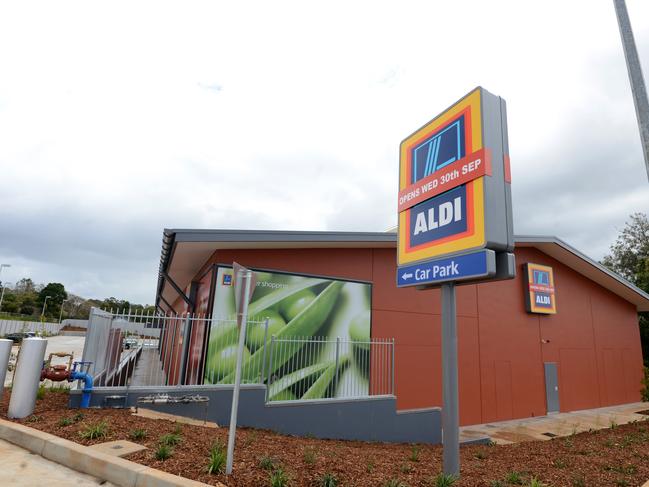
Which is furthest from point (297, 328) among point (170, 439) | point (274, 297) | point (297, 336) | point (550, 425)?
point (550, 425)

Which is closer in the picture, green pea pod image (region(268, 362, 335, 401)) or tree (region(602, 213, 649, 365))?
green pea pod image (region(268, 362, 335, 401))

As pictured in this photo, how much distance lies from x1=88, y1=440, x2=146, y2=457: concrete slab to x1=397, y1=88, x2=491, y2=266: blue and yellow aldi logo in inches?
192

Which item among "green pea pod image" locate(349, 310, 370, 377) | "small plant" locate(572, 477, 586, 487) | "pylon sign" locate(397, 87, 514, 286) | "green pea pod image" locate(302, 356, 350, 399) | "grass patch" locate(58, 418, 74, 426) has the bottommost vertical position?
"small plant" locate(572, 477, 586, 487)

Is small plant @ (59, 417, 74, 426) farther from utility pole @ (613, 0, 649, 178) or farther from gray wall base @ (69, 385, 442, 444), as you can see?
utility pole @ (613, 0, 649, 178)

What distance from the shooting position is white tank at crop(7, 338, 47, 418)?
21.7ft

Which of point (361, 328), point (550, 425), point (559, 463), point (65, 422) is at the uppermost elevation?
point (361, 328)

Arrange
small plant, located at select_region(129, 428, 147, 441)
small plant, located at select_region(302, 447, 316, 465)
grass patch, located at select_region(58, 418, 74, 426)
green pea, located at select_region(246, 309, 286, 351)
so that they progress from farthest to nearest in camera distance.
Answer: green pea, located at select_region(246, 309, 286, 351) → grass patch, located at select_region(58, 418, 74, 426) → small plant, located at select_region(129, 428, 147, 441) → small plant, located at select_region(302, 447, 316, 465)

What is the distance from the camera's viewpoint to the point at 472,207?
6.09 metres

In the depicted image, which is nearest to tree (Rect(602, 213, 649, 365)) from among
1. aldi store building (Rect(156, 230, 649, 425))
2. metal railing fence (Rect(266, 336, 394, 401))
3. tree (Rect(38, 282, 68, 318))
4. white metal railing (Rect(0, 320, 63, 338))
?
aldi store building (Rect(156, 230, 649, 425))

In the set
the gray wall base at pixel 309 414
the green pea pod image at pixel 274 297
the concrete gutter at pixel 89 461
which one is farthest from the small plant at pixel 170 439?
the green pea pod image at pixel 274 297

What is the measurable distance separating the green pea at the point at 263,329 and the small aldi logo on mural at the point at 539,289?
11425 millimetres

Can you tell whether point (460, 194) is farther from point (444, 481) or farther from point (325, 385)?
point (325, 385)

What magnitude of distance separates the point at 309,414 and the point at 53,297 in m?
100

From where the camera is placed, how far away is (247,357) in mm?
10047
